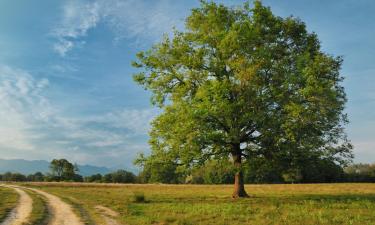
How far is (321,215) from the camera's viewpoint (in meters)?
22.4

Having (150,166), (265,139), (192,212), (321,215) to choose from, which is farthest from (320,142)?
(150,166)

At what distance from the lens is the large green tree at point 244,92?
103 ft

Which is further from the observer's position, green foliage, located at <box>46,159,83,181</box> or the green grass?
green foliage, located at <box>46,159,83,181</box>

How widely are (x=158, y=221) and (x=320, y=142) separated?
1663 cm

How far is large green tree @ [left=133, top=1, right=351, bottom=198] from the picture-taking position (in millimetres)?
31391

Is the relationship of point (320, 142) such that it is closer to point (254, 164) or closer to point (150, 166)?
point (254, 164)

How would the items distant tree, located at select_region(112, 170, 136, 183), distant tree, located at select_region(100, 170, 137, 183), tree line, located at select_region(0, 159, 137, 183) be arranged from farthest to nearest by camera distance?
distant tree, located at select_region(112, 170, 136, 183)
distant tree, located at select_region(100, 170, 137, 183)
tree line, located at select_region(0, 159, 137, 183)

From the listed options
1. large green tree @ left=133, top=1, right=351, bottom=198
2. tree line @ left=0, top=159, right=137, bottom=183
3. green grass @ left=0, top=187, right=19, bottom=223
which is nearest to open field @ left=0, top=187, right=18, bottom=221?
green grass @ left=0, top=187, right=19, bottom=223

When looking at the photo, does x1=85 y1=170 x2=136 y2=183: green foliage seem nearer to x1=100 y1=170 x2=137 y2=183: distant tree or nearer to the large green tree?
x1=100 y1=170 x2=137 y2=183: distant tree

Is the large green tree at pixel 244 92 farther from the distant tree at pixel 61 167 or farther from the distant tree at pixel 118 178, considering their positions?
the distant tree at pixel 61 167

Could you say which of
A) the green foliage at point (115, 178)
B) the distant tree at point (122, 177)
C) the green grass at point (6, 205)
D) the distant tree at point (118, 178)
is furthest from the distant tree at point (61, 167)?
the green grass at point (6, 205)

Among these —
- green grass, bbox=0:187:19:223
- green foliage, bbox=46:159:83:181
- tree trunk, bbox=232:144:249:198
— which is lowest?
green grass, bbox=0:187:19:223

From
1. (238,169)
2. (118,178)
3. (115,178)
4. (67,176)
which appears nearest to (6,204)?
(238,169)

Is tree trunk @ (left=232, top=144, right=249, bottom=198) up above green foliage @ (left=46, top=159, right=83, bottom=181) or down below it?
below
